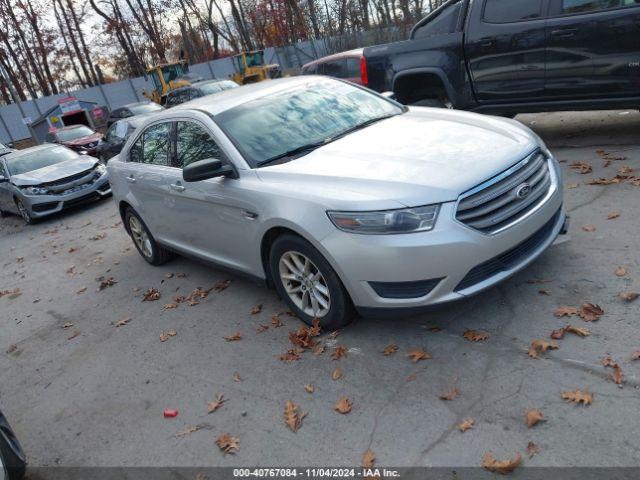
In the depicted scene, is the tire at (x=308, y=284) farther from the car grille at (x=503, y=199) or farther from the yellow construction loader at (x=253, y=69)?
the yellow construction loader at (x=253, y=69)

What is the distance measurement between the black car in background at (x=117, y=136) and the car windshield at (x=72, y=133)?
2.55m

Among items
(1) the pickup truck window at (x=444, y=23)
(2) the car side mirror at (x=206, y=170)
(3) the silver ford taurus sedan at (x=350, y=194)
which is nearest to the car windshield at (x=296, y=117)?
(3) the silver ford taurus sedan at (x=350, y=194)

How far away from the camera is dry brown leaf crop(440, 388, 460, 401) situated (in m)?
3.01

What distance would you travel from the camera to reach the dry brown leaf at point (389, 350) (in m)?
3.54

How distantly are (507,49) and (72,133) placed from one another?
15534 mm

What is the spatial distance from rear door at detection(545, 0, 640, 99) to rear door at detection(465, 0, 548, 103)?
0.15 metres

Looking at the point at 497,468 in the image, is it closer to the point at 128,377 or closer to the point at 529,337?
the point at 529,337

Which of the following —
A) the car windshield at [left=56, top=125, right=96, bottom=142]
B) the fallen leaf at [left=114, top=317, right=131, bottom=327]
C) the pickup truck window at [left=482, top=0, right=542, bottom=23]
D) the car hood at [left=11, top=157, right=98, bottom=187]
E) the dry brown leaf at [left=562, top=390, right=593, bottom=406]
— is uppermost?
the pickup truck window at [left=482, top=0, right=542, bottom=23]

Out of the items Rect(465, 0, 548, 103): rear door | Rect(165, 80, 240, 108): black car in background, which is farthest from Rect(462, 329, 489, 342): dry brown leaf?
Rect(165, 80, 240, 108): black car in background

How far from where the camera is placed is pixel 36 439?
366 centimetres

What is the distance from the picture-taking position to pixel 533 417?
2.72 meters

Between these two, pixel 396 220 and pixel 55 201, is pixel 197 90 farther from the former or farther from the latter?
pixel 396 220

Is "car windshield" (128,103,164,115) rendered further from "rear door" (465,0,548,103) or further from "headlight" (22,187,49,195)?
"rear door" (465,0,548,103)

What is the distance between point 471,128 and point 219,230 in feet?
7.22
